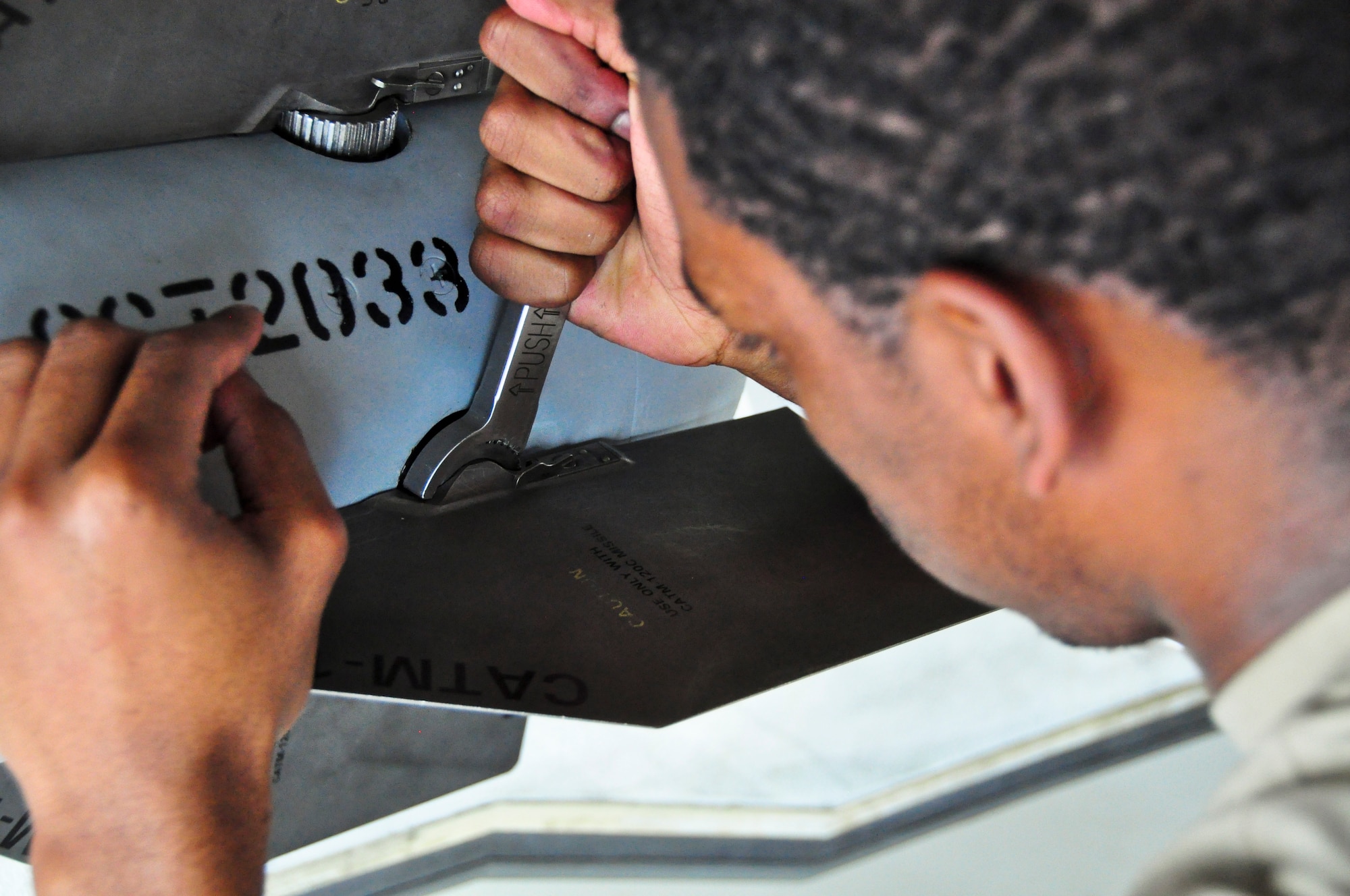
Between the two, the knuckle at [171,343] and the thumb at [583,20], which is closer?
the knuckle at [171,343]

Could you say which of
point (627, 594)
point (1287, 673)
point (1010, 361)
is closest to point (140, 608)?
point (627, 594)

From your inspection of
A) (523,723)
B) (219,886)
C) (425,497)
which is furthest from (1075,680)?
(219,886)

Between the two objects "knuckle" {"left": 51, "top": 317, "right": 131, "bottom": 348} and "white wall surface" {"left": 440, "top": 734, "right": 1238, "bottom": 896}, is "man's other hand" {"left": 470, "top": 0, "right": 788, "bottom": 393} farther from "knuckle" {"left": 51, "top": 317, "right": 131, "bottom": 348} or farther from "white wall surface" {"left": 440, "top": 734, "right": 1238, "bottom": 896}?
"white wall surface" {"left": 440, "top": 734, "right": 1238, "bottom": 896}

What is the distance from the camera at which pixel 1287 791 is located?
43 centimetres

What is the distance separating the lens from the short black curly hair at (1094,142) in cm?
38

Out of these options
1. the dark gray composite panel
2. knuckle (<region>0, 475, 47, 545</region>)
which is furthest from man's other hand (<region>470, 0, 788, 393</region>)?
knuckle (<region>0, 475, 47, 545</region>)

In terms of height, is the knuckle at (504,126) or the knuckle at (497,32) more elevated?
the knuckle at (497,32)

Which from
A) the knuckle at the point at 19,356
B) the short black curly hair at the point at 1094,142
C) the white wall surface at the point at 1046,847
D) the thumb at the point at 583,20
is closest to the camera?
the short black curly hair at the point at 1094,142

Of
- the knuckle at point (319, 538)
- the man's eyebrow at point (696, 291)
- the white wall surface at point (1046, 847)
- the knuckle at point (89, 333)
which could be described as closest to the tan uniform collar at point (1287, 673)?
the man's eyebrow at point (696, 291)

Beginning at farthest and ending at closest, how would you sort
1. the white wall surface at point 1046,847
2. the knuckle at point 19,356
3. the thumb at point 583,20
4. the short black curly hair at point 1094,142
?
the white wall surface at point 1046,847 < the thumb at point 583,20 < the knuckle at point 19,356 < the short black curly hair at point 1094,142

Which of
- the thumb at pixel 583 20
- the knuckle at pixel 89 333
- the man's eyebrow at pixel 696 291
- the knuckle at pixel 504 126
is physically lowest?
the knuckle at pixel 89 333

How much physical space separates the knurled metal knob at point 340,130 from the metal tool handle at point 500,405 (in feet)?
0.45

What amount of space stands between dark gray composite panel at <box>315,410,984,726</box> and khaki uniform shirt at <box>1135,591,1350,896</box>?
0.70 ft

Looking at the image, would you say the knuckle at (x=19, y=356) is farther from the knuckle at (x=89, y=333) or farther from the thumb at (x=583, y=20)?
the thumb at (x=583, y=20)
